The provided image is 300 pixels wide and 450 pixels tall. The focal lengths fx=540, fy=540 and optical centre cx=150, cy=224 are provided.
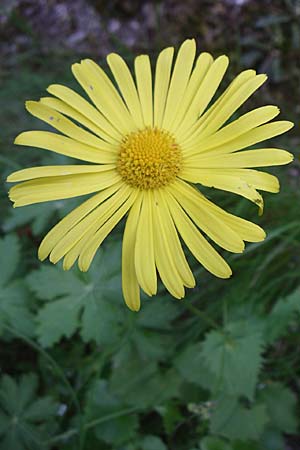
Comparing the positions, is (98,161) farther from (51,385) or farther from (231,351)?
(51,385)

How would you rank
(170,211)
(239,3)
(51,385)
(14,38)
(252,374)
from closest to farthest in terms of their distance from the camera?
(170,211)
(252,374)
(51,385)
(239,3)
(14,38)

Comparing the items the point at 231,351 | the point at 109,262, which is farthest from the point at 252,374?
the point at 109,262

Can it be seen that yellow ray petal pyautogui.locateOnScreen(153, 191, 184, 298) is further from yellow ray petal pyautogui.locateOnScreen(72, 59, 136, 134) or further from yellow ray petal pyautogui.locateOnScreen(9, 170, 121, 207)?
yellow ray petal pyautogui.locateOnScreen(72, 59, 136, 134)

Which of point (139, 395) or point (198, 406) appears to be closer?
point (198, 406)

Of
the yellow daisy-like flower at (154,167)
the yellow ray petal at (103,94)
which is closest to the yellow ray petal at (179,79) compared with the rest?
the yellow daisy-like flower at (154,167)

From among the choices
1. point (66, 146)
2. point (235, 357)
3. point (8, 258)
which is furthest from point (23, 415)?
point (66, 146)

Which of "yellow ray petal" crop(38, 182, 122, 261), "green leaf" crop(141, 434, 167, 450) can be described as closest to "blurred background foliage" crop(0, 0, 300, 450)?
"green leaf" crop(141, 434, 167, 450)
